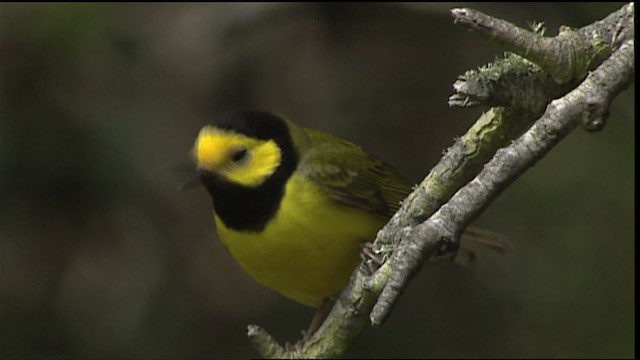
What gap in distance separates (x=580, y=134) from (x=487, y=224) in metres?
0.53

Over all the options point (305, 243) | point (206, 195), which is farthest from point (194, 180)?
point (206, 195)

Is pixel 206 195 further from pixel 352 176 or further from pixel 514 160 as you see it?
pixel 514 160

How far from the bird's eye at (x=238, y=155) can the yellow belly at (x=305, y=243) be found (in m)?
0.15

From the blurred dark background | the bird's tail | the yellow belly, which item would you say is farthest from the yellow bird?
the blurred dark background

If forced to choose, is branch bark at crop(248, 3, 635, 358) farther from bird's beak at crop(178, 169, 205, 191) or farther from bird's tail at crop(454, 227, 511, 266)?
bird's tail at crop(454, 227, 511, 266)

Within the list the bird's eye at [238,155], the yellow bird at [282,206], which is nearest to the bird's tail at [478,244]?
the yellow bird at [282,206]

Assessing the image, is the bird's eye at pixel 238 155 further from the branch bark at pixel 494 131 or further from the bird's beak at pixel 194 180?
the branch bark at pixel 494 131

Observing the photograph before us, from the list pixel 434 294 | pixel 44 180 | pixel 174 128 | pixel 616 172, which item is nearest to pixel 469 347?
pixel 434 294

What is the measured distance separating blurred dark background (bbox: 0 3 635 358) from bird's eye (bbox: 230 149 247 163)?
3.38 ft

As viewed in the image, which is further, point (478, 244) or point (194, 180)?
point (478, 244)

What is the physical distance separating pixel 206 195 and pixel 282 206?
2.01 metres

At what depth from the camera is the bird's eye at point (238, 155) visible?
329 centimetres

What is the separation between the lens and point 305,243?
3201 mm

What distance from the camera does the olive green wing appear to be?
11.1ft
